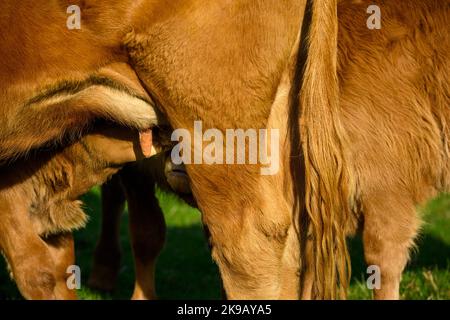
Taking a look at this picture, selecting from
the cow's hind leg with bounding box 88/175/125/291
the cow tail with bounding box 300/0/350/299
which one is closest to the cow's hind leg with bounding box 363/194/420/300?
the cow tail with bounding box 300/0/350/299

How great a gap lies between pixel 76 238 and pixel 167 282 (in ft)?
4.60

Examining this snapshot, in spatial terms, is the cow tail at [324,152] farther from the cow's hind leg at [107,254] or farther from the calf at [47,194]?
the cow's hind leg at [107,254]

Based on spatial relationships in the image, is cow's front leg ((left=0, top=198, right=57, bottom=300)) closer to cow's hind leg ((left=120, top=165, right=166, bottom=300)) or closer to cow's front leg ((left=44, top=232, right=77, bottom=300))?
cow's front leg ((left=44, top=232, right=77, bottom=300))

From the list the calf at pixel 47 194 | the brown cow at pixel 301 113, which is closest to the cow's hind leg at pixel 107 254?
the calf at pixel 47 194

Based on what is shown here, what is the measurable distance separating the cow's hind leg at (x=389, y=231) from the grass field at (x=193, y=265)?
73 centimetres

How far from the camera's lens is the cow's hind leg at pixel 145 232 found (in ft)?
A: 18.8

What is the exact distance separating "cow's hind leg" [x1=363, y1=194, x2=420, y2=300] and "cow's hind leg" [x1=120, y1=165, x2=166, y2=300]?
159 cm

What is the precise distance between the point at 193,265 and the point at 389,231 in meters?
2.84

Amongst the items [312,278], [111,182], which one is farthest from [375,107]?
[111,182]

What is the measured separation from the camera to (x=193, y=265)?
7.25m

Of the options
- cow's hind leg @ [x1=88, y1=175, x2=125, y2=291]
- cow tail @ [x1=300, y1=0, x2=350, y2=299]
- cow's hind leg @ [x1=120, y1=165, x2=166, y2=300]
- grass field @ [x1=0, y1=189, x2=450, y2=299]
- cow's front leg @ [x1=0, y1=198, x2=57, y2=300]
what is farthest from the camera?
cow's hind leg @ [x1=88, y1=175, x2=125, y2=291]

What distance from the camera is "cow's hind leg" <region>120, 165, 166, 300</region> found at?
5.74 m

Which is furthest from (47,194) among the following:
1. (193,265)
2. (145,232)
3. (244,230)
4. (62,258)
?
(193,265)

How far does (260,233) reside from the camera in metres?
4.03
